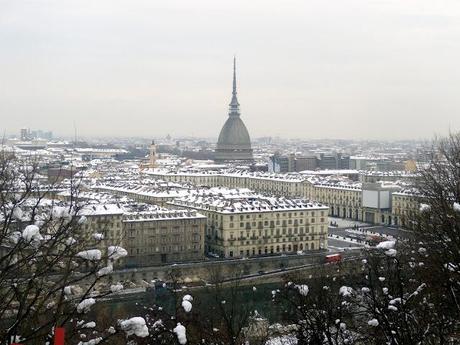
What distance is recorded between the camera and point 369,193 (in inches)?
1276

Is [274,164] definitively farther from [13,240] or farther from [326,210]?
[13,240]

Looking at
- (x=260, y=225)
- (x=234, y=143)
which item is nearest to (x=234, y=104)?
(x=234, y=143)

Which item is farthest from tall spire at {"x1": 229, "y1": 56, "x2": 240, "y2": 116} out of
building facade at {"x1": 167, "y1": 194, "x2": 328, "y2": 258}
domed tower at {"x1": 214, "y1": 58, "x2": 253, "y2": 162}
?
building facade at {"x1": 167, "y1": 194, "x2": 328, "y2": 258}

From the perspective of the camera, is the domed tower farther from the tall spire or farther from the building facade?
the building facade

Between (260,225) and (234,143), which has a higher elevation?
(234,143)

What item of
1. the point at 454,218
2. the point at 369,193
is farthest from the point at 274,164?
the point at 454,218

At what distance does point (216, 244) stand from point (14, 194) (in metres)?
19.8

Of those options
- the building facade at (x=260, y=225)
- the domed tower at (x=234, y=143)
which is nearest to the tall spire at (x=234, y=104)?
the domed tower at (x=234, y=143)

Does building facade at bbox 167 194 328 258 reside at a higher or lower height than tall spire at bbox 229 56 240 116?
lower

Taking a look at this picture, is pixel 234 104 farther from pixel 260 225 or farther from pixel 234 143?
pixel 260 225

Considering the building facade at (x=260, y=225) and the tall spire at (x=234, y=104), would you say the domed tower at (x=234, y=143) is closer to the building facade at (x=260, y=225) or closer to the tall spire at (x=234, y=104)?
the tall spire at (x=234, y=104)

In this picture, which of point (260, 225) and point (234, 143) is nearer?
point (260, 225)

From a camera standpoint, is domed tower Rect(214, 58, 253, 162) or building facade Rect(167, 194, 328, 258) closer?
building facade Rect(167, 194, 328, 258)

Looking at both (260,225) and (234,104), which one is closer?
(260,225)
